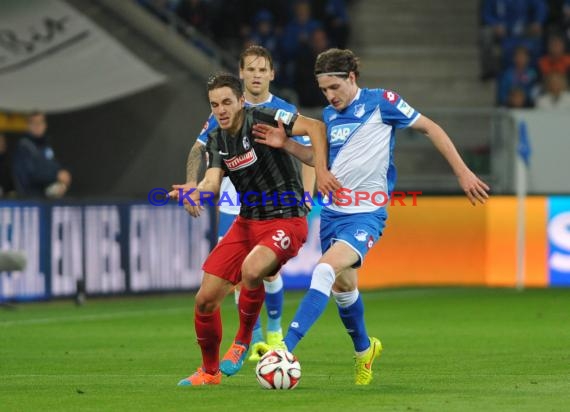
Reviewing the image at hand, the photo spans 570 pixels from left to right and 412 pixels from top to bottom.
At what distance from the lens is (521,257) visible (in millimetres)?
19828

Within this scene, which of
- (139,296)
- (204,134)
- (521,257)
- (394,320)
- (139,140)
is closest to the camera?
(204,134)

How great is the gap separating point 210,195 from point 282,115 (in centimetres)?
73

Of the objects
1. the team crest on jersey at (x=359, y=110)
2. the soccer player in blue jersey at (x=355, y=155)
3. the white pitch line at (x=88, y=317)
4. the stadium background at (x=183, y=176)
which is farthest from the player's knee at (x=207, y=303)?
the white pitch line at (x=88, y=317)

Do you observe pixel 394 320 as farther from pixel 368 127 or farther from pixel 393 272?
pixel 368 127

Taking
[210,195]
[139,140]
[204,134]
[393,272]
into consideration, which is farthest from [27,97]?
[210,195]

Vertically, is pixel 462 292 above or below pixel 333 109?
below

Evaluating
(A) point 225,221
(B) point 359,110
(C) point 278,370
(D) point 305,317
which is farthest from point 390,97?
(A) point 225,221

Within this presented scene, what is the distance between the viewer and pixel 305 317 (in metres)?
9.46

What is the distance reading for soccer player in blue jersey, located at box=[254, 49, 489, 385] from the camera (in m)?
9.96

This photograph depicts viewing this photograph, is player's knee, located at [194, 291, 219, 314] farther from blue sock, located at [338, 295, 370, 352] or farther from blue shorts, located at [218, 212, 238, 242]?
blue shorts, located at [218, 212, 238, 242]

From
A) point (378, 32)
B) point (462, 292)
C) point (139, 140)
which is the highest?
point (378, 32)

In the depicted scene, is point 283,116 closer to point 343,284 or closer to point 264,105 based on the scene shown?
point 343,284

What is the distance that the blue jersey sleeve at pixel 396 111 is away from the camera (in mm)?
10125

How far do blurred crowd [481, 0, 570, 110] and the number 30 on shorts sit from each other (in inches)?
497
